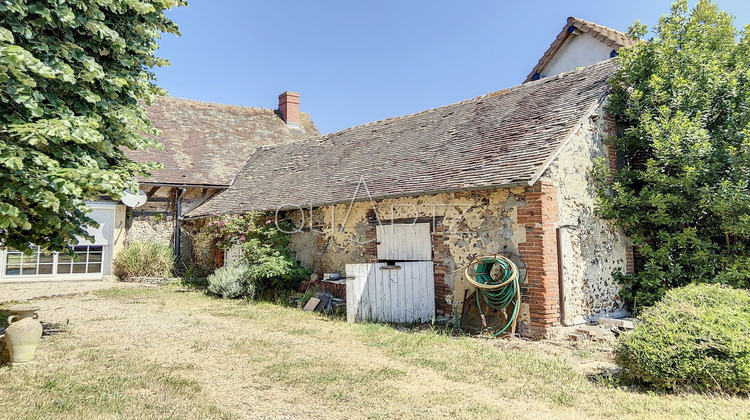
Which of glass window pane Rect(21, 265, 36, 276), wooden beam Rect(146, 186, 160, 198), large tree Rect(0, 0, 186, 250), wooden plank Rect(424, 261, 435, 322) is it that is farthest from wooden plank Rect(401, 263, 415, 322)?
glass window pane Rect(21, 265, 36, 276)

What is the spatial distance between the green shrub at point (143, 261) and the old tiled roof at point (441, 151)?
1643 mm

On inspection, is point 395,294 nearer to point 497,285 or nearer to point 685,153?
point 497,285

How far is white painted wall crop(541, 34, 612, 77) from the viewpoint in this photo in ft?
44.8

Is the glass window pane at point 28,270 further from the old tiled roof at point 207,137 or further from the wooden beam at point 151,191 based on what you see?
the old tiled roof at point 207,137

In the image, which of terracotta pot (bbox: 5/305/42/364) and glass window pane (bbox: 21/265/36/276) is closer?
terracotta pot (bbox: 5/305/42/364)

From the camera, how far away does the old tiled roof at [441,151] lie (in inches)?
311

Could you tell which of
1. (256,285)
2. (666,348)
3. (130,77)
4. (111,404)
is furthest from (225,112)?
(666,348)

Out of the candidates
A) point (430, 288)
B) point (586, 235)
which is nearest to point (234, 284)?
point (430, 288)

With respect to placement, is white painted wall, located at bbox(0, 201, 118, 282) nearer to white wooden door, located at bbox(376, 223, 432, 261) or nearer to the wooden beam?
the wooden beam

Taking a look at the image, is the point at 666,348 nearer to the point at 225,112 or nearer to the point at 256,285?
the point at 256,285

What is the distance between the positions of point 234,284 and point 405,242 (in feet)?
14.8

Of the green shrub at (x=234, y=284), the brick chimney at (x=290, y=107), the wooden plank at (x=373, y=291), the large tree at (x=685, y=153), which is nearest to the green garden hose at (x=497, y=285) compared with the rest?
the wooden plank at (x=373, y=291)

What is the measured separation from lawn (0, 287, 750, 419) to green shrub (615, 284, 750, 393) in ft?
0.64

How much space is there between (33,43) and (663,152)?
8510 millimetres
